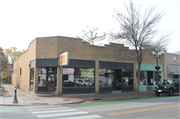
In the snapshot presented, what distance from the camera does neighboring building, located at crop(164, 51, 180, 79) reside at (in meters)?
26.7

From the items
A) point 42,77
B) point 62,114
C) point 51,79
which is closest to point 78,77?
point 51,79

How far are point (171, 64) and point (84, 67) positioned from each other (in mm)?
16797

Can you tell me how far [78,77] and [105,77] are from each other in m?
3.73

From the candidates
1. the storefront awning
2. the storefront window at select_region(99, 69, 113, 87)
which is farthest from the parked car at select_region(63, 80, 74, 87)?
the storefront awning

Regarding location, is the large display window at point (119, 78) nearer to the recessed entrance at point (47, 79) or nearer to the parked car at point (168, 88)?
the parked car at point (168, 88)

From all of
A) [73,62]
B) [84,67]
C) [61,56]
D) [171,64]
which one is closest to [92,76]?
[84,67]

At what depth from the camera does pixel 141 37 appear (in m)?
18.7

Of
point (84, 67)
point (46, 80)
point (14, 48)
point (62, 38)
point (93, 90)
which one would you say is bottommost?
point (93, 90)

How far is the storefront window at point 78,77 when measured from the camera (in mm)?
17636

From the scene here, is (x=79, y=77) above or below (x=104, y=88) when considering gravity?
above

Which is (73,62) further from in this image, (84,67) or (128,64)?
(128,64)

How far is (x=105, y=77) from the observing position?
2014 centimetres

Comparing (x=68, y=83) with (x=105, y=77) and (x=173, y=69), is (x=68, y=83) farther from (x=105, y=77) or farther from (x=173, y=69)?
(x=173, y=69)

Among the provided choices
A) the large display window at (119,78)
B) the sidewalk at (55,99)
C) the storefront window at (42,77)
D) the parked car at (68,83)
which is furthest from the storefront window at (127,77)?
the storefront window at (42,77)
